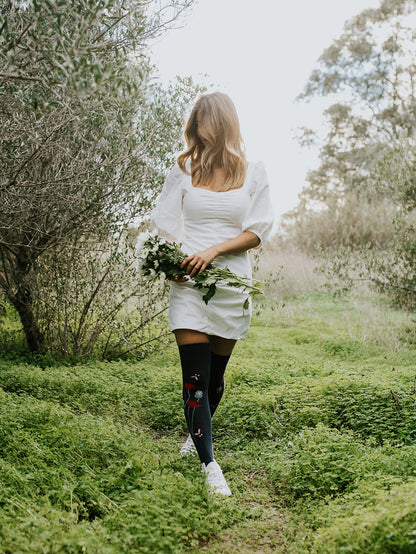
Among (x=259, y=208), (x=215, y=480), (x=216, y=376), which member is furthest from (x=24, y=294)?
(x=215, y=480)

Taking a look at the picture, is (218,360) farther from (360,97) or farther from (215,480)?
(360,97)

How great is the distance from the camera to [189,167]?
378cm

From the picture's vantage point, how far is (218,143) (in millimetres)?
3680

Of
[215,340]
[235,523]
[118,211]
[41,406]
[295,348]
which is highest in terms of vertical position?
[118,211]

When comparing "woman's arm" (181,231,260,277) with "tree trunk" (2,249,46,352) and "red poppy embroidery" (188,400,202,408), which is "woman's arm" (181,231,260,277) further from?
"tree trunk" (2,249,46,352)

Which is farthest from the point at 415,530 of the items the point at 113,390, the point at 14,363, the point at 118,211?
the point at 14,363

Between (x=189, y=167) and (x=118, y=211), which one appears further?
(x=118, y=211)

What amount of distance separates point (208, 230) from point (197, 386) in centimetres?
103

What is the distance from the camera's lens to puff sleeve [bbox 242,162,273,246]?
139 inches

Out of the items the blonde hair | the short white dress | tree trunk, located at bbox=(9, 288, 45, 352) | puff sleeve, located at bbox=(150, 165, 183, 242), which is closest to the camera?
the short white dress

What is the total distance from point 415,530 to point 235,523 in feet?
3.53

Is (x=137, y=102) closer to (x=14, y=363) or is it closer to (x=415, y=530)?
(x=14, y=363)

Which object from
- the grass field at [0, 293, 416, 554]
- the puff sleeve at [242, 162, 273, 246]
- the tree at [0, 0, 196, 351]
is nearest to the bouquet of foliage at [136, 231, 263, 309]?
the puff sleeve at [242, 162, 273, 246]

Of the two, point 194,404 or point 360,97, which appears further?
point 360,97
